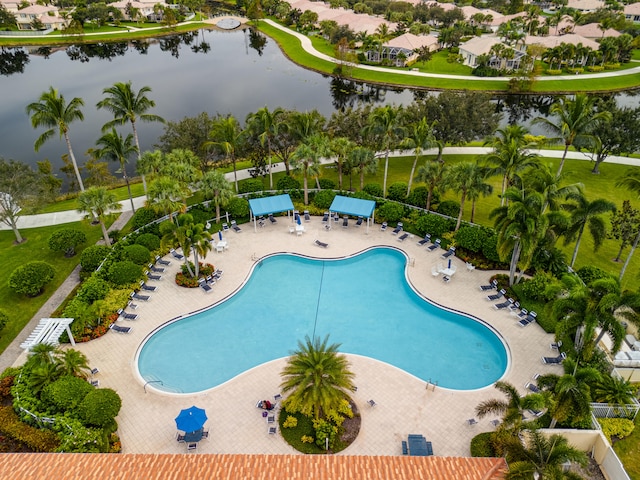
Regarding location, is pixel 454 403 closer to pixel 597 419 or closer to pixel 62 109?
pixel 597 419

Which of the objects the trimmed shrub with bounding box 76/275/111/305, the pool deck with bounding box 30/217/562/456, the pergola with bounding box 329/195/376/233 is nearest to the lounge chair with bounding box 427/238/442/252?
the pool deck with bounding box 30/217/562/456

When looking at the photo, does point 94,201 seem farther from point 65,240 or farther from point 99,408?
point 99,408

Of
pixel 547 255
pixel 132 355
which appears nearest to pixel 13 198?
pixel 132 355

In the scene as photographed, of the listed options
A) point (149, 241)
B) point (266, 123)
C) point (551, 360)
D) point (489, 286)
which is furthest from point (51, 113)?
point (551, 360)

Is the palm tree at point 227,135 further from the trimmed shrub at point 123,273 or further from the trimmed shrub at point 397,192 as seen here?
the trimmed shrub at point 397,192

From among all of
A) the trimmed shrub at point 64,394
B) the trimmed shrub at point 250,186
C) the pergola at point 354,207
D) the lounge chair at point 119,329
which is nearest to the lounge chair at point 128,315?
the lounge chair at point 119,329

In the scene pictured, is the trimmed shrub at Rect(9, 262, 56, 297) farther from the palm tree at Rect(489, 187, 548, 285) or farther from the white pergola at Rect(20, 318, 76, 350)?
the palm tree at Rect(489, 187, 548, 285)

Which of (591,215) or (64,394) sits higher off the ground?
(591,215)
